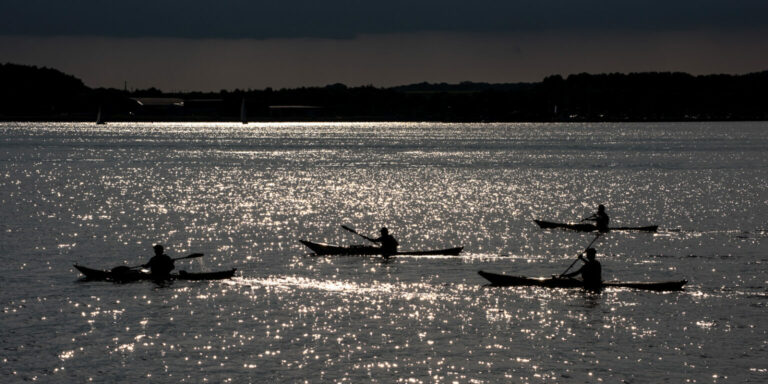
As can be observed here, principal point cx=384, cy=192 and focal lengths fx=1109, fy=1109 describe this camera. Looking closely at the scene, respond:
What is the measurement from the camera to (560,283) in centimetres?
4216

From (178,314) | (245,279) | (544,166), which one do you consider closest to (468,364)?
(178,314)

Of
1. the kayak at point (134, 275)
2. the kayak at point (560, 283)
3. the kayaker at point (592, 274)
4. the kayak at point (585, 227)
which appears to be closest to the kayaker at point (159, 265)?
the kayak at point (134, 275)

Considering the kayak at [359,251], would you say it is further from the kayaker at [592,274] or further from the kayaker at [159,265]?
the kayaker at [159,265]

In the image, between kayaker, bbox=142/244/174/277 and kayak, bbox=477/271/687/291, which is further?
kayaker, bbox=142/244/174/277

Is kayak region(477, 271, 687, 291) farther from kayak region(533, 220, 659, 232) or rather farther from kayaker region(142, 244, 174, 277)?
kayak region(533, 220, 659, 232)

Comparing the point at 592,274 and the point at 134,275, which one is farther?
the point at 134,275

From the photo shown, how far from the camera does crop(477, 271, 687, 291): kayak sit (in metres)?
41.5

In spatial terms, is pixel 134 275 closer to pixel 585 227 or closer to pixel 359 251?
pixel 359 251

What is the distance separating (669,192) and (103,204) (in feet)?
165

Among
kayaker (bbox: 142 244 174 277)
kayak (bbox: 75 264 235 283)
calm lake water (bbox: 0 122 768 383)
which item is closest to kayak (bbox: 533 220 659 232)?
calm lake water (bbox: 0 122 768 383)

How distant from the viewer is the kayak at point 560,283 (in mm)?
41469

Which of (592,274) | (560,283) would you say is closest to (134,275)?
(560,283)

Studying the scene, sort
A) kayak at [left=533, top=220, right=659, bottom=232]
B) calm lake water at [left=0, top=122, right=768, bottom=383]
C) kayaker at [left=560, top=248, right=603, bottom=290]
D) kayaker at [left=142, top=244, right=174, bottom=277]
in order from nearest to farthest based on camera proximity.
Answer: calm lake water at [left=0, top=122, right=768, bottom=383] → kayaker at [left=560, top=248, right=603, bottom=290] → kayaker at [left=142, top=244, right=174, bottom=277] → kayak at [left=533, top=220, right=659, bottom=232]

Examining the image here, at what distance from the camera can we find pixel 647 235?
6209 cm
